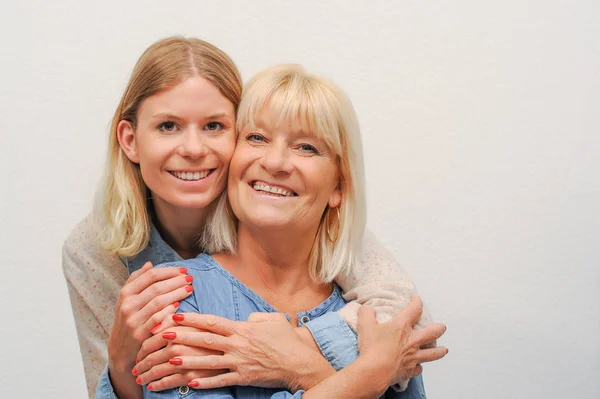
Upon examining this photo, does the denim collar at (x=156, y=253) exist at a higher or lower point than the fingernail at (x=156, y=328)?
higher

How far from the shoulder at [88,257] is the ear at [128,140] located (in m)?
0.24

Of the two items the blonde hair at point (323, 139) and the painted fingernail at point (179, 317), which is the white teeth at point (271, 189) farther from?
the painted fingernail at point (179, 317)

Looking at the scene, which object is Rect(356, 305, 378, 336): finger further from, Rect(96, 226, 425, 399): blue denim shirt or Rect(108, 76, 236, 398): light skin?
Rect(108, 76, 236, 398): light skin

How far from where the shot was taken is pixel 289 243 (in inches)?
67.2

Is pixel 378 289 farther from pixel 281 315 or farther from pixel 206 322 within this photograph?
pixel 206 322

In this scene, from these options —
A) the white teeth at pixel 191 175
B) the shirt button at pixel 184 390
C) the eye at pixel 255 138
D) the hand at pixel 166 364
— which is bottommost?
the shirt button at pixel 184 390

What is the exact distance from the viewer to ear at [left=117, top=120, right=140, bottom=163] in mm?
1830

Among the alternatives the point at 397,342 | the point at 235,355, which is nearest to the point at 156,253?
the point at 235,355

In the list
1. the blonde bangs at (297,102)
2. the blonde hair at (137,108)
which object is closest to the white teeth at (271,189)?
the blonde bangs at (297,102)

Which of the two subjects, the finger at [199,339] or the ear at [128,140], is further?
the ear at [128,140]

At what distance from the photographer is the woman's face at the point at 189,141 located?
5.66 ft

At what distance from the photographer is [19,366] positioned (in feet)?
9.75

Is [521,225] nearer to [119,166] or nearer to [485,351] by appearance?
[485,351]

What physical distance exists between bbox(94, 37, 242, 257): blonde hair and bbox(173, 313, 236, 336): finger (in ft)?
1.18
